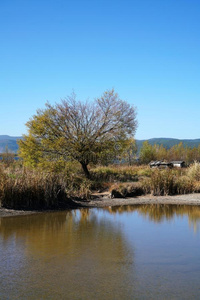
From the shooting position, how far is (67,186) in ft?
55.4

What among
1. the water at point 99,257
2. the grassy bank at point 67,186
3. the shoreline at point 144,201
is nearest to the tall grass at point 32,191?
the grassy bank at point 67,186

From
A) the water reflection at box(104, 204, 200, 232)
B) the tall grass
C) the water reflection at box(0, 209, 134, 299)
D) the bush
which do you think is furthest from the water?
the bush

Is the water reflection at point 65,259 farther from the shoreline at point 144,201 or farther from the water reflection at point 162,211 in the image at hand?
the shoreline at point 144,201

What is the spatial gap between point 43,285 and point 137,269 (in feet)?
5.97

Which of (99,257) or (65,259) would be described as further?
(99,257)

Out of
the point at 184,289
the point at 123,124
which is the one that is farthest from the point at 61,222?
the point at 123,124

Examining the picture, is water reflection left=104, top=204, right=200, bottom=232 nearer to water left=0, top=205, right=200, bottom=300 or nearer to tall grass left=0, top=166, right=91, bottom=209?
water left=0, top=205, right=200, bottom=300

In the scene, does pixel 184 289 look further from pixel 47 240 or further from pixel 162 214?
pixel 162 214

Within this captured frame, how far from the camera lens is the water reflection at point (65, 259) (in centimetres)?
559

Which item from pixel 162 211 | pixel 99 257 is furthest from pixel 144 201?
pixel 99 257

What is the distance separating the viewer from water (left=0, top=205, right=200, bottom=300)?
557 cm

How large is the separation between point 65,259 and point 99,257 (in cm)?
71

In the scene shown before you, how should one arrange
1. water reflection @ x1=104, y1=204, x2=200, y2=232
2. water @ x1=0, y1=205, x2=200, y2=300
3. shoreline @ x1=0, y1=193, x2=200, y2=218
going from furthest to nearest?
shoreline @ x1=0, y1=193, x2=200, y2=218 → water reflection @ x1=104, y1=204, x2=200, y2=232 → water @ x1=0, y1=205, x2=200, y2=300

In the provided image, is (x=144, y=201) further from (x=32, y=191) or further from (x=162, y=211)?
(x=32, y=191)
